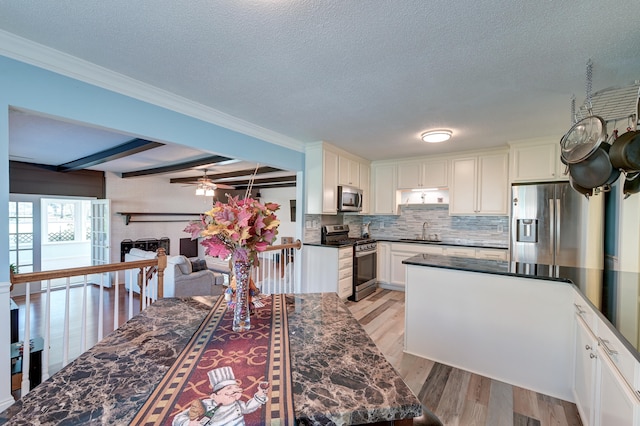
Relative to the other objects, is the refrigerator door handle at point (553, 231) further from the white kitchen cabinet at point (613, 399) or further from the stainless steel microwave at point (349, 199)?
the stainless steel microwave at point (349, 199)

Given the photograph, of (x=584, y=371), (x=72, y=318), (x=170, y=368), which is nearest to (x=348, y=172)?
(x=584, y=371)

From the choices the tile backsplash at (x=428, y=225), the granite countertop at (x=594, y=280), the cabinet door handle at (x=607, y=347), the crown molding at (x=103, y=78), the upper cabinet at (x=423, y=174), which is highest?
the crown molding at (x=103, y=78)

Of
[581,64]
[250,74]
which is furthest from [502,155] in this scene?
[250,74]

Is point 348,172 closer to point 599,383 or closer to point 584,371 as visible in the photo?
point 584,371

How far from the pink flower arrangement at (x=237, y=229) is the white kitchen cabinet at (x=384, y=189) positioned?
13.4ft

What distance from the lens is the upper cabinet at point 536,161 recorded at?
11.3ft

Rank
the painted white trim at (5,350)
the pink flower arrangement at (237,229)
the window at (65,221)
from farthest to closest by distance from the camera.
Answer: the window at (65,221)
the painted white trim at (5,350)
the pink flower arrangement at (237,229)

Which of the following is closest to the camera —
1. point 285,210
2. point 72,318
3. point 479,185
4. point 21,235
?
point 72,318

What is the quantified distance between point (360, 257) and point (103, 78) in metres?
3.70

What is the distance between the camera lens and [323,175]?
3984 mm

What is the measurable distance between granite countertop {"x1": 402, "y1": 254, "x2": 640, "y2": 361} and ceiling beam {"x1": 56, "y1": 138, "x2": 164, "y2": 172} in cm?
327

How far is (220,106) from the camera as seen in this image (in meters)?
2.65

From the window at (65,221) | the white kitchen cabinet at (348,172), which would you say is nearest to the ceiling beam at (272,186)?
the white kitchen cabinet at (348,172)

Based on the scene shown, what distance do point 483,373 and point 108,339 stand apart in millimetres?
2688
